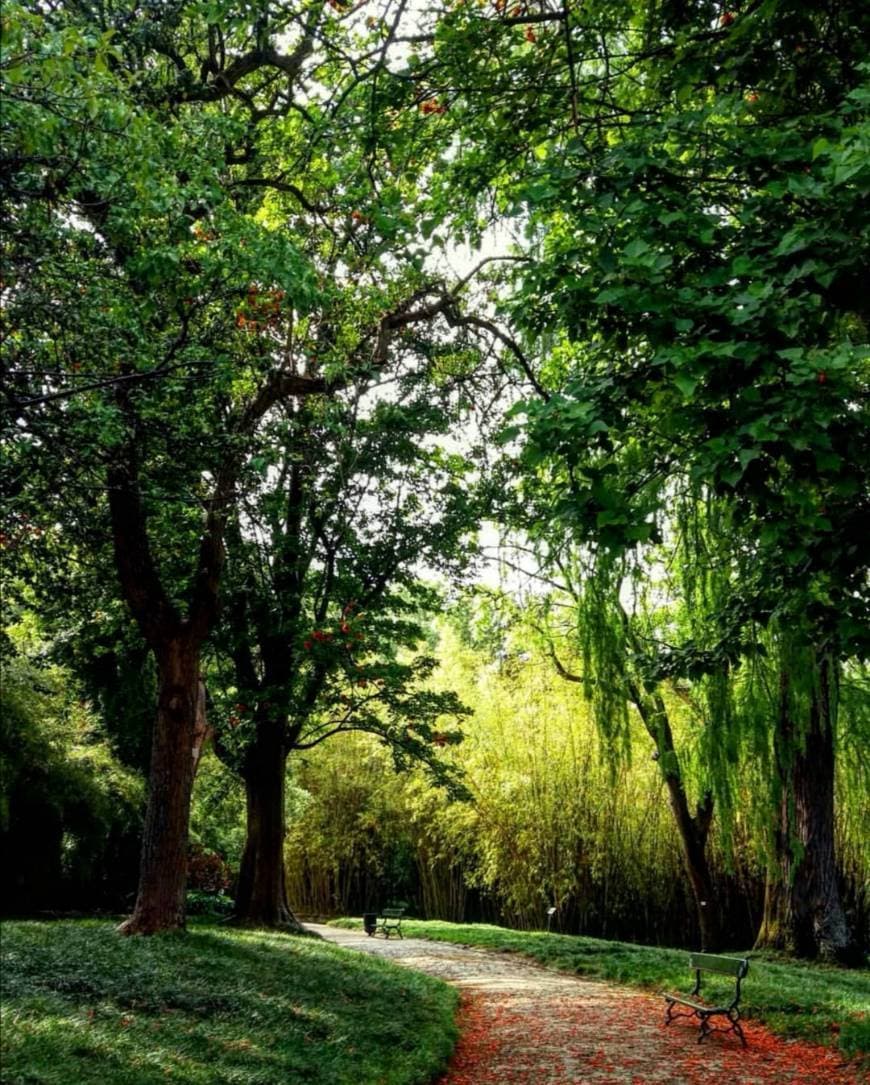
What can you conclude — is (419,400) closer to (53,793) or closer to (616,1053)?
(53,793)

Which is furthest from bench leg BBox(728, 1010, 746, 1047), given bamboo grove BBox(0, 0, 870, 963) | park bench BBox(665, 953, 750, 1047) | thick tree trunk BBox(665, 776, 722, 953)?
thick tree trunk BBox(665, 776, 722, 953)

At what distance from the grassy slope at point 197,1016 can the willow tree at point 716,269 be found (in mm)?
3709

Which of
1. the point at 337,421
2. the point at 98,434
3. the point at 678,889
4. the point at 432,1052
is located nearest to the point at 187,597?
the point at 337,421

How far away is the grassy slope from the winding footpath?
39 centimetres

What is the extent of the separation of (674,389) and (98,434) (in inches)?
154

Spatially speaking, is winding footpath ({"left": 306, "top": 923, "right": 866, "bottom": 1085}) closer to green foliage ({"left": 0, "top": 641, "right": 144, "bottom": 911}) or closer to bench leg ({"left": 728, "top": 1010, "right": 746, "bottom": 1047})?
bench leg ({"left": 728, "top": 1010, "right": 746, "bottom": 1047})

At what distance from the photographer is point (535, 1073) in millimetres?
7051

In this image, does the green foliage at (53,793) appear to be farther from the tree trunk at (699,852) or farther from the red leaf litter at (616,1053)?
the tree trunk at (699,852)

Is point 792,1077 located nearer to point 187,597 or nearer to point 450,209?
point 450,209

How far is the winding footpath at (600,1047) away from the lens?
694 cm

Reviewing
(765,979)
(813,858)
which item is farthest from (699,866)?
(765,979)

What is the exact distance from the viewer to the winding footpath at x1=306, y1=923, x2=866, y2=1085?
22.8ft

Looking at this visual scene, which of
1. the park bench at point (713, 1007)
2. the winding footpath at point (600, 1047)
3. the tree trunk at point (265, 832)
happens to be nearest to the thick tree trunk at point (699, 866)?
the winding footpath at point (600, 1047)

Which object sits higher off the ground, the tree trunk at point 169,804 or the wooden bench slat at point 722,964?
the tree trunk at point 169,804
